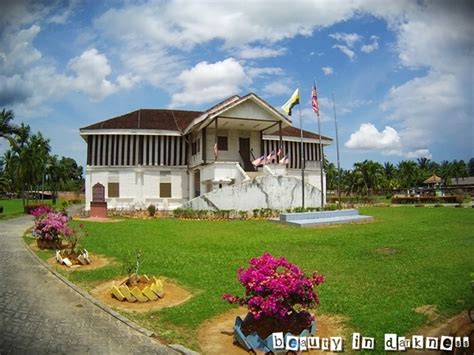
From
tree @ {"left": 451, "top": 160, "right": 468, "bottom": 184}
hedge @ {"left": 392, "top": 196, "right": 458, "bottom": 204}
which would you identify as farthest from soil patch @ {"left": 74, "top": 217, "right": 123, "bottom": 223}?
tree @ {"left": 451, "top": 160, "right": 468, "bottom": 184}

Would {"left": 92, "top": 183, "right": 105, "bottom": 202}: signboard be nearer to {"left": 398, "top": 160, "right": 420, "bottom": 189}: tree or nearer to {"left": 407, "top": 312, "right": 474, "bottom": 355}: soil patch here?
{"left": 407, "top": 312, "right": 474, "bottom": 355}: soil patch

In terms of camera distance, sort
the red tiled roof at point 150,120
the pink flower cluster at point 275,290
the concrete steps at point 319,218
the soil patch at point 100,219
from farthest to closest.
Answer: the red tiled roof at point 150,120, the soil patch at point 100,219, the concrete steps at point 319,218, the pink flower cluster at point 275,290

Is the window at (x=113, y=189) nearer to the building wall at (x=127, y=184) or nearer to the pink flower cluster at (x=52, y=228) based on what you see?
the building wall at (x=127, y=184)

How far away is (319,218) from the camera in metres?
20.0

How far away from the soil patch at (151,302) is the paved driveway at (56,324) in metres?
0.40

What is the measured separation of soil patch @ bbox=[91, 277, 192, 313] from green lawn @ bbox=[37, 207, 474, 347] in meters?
0.31

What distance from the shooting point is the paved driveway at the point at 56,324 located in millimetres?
5766

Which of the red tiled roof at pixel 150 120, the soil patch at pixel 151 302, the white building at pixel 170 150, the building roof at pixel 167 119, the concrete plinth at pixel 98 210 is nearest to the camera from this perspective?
the soil patch at pixel 151 302

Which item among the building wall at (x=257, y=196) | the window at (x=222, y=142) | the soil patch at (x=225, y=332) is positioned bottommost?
the soil patch at (x=225, y=332)

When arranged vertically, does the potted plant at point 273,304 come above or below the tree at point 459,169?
below

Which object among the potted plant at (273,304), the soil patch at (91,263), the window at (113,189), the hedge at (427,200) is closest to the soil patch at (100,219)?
the window at (113,189)

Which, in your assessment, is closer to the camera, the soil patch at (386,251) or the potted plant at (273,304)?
the potted plant at (273,304)

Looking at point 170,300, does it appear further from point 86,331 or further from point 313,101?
point 313,101

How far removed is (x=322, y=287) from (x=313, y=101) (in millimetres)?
17889
